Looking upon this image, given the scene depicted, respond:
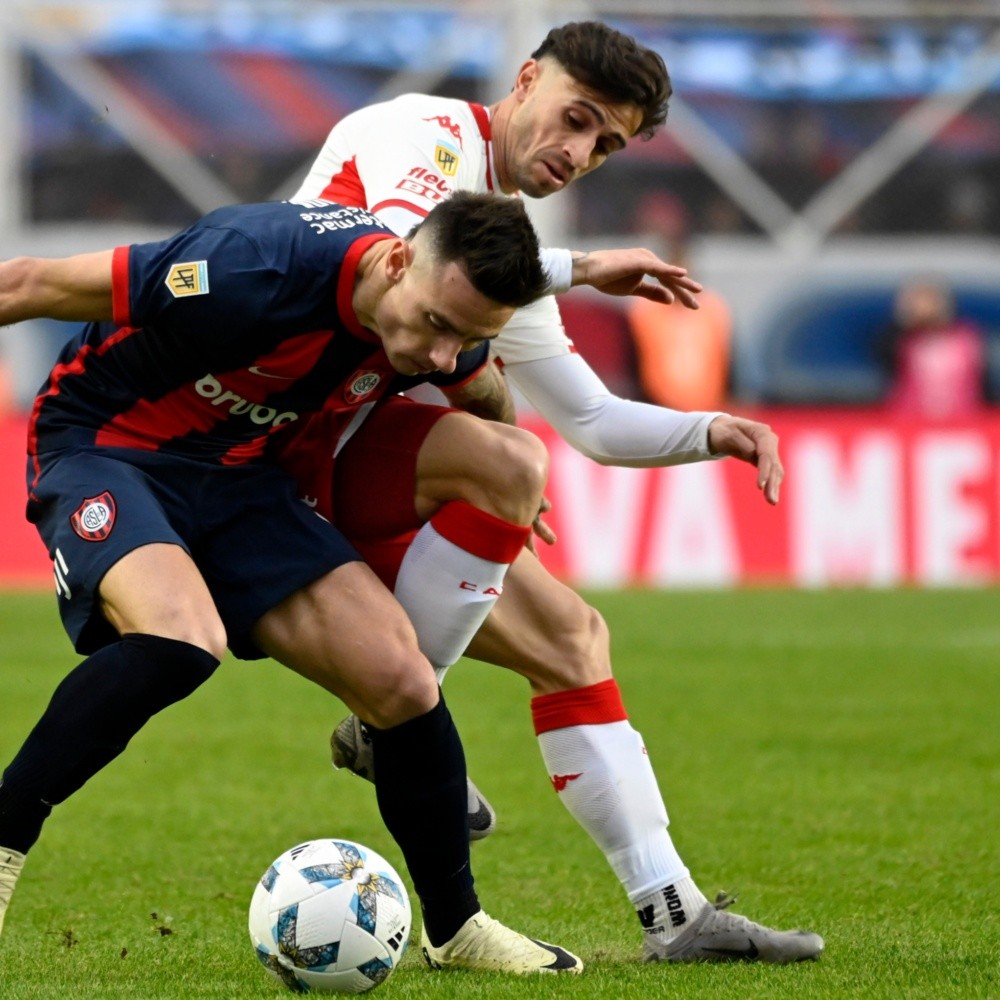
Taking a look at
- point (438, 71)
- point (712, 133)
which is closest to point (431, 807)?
point (438, 71)

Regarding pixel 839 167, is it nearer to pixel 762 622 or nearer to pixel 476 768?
pixel 762 622

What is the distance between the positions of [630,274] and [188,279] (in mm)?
1017

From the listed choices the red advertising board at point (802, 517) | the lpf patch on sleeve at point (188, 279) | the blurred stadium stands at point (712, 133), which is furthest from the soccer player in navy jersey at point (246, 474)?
the blurred stadium stands at point (712, 133)

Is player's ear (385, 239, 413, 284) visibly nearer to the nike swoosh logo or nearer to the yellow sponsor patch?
the yellow sponsor patch

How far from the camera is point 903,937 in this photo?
4.62 metres

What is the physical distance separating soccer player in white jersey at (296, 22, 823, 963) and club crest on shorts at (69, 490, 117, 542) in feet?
2.52

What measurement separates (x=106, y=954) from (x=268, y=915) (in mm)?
554

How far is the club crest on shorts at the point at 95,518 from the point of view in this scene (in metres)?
4.15

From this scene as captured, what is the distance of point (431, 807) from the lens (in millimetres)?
4348

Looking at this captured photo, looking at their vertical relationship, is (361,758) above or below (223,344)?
below

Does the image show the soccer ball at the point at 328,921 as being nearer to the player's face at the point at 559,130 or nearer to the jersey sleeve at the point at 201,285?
the jersey sleeve at the point at 201,285

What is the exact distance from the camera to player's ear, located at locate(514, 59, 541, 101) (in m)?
5.02

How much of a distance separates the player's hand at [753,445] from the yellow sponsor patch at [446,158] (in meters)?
0.94

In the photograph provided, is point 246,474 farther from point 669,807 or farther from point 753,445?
point 669,807
